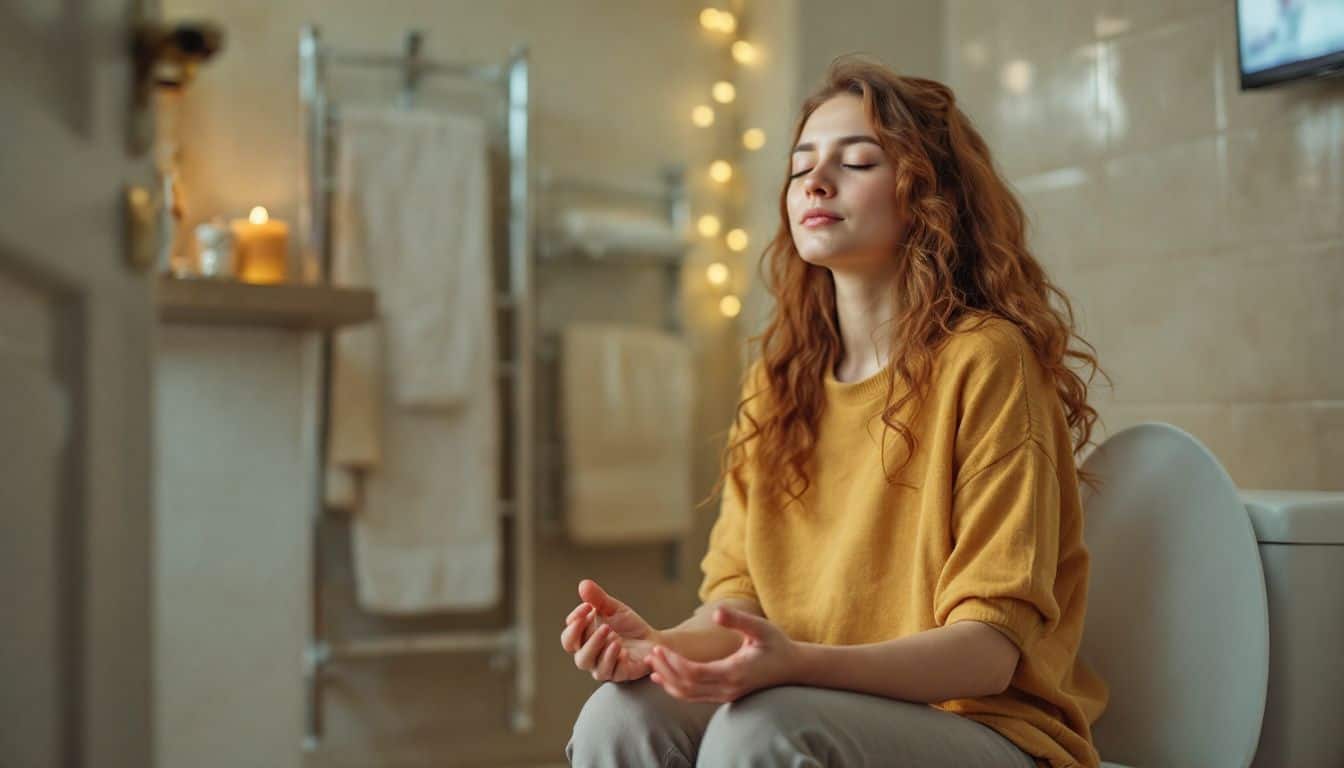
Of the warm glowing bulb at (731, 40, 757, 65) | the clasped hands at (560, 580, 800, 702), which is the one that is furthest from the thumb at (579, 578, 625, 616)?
the warm glowing bulb at (731, 40, 757, 65)

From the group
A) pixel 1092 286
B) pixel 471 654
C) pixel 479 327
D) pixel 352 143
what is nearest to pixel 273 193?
pixel 352 143

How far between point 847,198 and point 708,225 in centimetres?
178

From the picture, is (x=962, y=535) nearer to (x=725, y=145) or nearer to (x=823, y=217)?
(x=823, y=217)

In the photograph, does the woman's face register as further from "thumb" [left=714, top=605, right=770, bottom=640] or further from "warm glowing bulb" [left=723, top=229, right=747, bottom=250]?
"warm glowing bulb" [left=723, top=229, right=747, bottom=250]

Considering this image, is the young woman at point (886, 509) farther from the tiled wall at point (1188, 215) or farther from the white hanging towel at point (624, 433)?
the white hanging towel at point (624, 433)

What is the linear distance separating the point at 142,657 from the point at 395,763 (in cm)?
193

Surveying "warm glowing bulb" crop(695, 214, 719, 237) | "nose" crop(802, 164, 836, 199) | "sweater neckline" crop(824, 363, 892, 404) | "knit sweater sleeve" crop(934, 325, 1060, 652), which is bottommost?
"knit sweater sleeve" crop(934, 325, 1060, 652)

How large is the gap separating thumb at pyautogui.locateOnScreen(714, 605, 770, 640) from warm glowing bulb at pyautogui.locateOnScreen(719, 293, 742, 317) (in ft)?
6.84

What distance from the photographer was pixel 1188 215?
6.02 ft

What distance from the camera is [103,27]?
0.81m

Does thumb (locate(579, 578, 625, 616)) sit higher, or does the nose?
the nose

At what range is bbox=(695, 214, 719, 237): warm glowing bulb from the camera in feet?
10.1

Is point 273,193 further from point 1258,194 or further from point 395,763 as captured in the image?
point 1258,194

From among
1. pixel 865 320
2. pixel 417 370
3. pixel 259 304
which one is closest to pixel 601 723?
pixel 865 320
